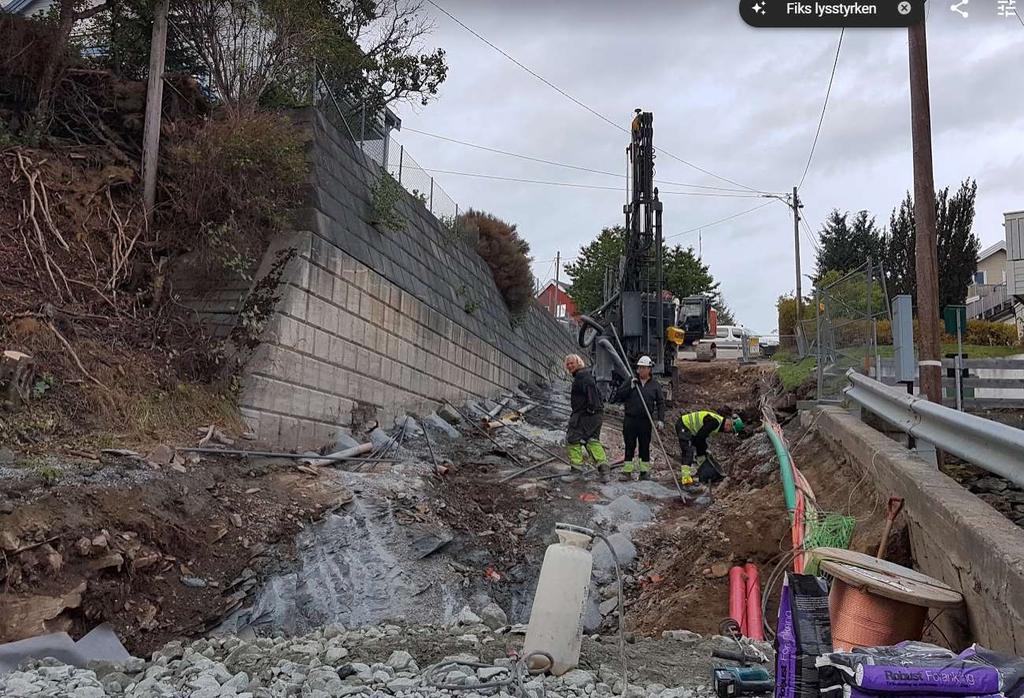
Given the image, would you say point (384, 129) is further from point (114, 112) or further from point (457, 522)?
point (457, 522)

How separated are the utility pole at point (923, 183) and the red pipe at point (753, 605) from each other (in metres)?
3.70

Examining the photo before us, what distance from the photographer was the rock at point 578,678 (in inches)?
130

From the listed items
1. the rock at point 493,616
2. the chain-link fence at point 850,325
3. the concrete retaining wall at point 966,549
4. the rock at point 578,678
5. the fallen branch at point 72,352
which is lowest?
the rock at point 493,616

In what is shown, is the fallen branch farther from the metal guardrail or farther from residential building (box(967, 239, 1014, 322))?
residential building (box(967, 239, 1014, 322))

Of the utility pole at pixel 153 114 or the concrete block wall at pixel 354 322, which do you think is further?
the utility pole at pixel 153 114

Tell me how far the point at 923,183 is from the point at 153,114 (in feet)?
28.8

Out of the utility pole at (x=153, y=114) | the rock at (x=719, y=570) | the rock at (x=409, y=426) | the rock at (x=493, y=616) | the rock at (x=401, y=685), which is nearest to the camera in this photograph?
the rock at (x=401, y=685)

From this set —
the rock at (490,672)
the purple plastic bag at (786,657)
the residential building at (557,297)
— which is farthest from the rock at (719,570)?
the residential building at (557,297)

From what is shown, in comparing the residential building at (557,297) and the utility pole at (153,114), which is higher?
the residential building at (557,297)

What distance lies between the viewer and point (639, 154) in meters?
17.1

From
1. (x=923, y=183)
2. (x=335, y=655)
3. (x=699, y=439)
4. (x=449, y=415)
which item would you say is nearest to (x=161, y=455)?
(x=335, y=655)

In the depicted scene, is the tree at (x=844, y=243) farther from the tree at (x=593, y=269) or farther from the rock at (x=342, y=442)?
the rock at (x=342, y=442)

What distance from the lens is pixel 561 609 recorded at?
138 inches

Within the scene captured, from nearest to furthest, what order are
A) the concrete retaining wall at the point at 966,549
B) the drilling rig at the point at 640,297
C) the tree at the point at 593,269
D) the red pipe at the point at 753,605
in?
the concrete retaining wall at the point at 966,549 → the red pipe at the point at 753,605 → the drilling rig at the point at 640,297 → the tree at the point at 593,269
